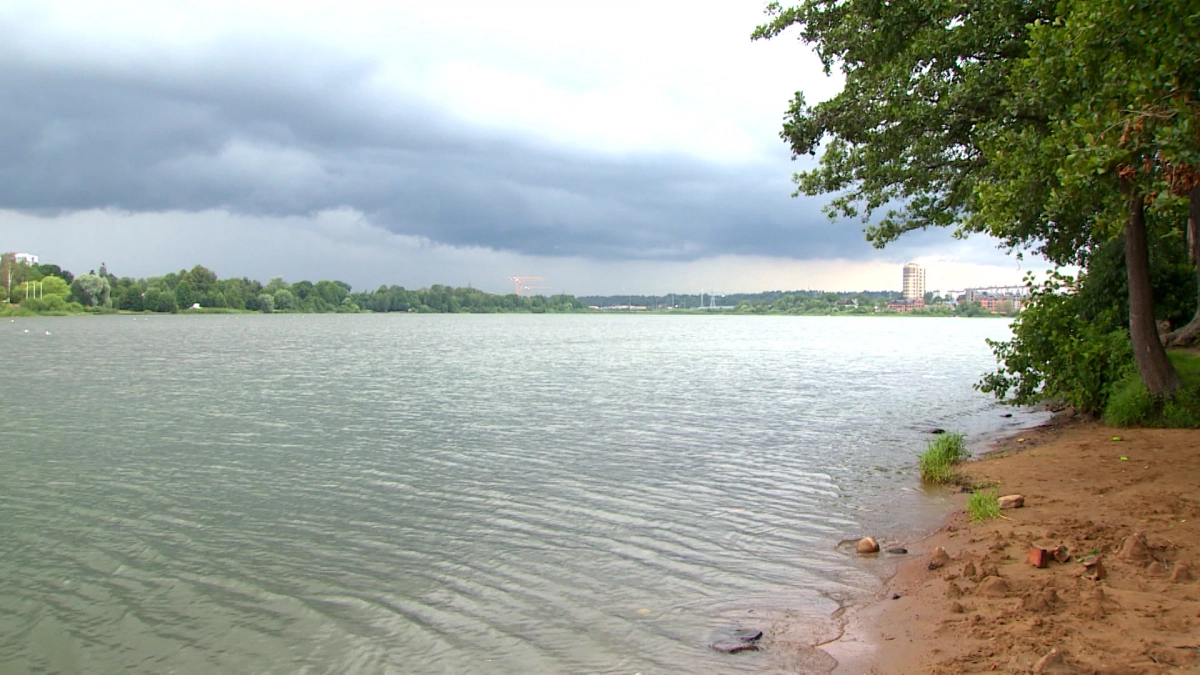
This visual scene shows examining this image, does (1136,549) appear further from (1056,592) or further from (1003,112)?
(1003,112)

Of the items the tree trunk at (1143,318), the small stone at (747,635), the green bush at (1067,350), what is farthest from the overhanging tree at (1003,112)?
the small stone at (747,635)

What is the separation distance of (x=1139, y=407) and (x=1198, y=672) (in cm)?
1498

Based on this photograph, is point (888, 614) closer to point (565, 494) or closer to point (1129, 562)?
→ point (1129, 562)

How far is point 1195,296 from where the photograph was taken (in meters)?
27.5

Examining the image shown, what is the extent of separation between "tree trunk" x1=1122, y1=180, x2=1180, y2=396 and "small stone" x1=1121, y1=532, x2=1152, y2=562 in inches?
361

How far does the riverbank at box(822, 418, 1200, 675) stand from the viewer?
21.8 feet

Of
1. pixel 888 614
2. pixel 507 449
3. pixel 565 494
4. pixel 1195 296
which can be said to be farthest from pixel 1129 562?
pixel 1195 296

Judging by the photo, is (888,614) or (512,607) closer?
(888,614)

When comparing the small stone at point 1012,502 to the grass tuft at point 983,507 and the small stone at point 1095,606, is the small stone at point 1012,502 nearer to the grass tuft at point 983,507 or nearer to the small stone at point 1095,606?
the grass tuft at point 983,507

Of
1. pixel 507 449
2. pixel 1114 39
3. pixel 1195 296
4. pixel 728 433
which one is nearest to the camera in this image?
pixel 1114 39

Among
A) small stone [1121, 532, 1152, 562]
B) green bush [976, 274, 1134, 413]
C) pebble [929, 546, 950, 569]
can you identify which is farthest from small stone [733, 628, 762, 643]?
green bush [976, 274, 1134, 413]

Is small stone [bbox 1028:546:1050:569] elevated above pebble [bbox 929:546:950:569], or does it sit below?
above

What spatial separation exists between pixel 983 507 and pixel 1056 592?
4.57 m

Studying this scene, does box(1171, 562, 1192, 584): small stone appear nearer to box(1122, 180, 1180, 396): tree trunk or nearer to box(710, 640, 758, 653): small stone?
box(710, 640, 758, 653): small stone
